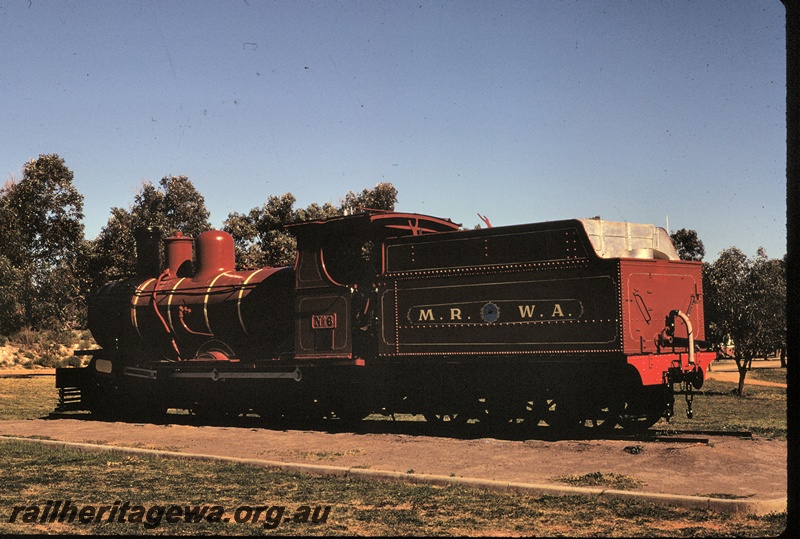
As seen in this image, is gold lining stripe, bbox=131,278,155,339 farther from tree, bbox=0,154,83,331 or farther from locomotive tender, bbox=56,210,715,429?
tree, bbox=0,154,83,331

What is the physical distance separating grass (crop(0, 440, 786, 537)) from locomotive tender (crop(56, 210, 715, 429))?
464cm

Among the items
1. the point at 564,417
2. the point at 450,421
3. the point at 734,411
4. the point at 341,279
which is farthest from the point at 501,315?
the point at 734,411

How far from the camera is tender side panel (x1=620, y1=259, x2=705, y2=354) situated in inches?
500

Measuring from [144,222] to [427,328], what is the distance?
43.1m

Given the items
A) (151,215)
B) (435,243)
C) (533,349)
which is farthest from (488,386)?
(151,215)

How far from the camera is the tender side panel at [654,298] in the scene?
12.7 m

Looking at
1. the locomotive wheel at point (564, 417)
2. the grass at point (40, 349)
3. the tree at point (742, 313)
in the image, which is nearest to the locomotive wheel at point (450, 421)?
the locomotive wheel at point (564, 417)

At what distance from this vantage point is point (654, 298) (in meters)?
13.3

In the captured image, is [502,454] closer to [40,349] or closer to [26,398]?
[26,398]

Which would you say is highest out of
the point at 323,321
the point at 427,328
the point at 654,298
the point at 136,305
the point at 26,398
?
the point at 136,305

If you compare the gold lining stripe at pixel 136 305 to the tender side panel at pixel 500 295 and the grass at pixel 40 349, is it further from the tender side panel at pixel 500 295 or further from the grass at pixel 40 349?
the grass at pixel 40 349

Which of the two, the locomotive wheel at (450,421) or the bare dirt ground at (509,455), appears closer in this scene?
the bare dirt ground at (509,455)

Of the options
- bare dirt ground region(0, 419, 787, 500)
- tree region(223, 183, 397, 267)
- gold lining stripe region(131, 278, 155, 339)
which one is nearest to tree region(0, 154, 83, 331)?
tree region(223, 183, 397, 267)

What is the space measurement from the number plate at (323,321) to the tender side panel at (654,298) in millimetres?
5356
